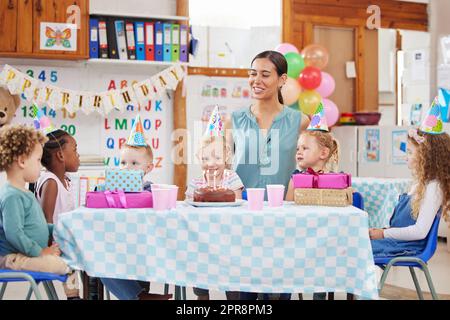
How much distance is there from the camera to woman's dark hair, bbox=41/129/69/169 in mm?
2922

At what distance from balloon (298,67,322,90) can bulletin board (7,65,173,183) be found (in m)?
1.11

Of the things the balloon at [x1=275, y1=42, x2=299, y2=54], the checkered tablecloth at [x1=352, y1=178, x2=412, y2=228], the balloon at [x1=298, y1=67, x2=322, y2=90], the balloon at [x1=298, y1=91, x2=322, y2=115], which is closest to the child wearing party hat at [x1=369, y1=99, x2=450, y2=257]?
the checkered tablecloth at [x1=352, y1=178, x2=412, y2=228]

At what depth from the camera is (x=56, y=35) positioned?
16.3ft

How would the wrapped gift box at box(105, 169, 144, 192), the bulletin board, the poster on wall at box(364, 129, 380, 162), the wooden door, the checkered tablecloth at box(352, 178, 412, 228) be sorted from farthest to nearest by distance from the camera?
the wooden door, the poster on wall at box(364, 129, 380, 162), the bulletin board, the checkered tablecloth at box(352, 178, 412, 228), the wrapped gift box at box(105, 169, 144, 192)

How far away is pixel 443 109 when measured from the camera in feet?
20.7

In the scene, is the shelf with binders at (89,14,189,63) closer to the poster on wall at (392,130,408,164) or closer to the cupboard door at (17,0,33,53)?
the cupboard door at (17,0,33,53)

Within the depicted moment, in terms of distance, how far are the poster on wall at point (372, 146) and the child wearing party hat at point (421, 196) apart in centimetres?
342

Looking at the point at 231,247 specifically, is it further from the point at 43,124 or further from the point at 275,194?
the point at 43,124

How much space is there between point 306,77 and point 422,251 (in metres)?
3.20

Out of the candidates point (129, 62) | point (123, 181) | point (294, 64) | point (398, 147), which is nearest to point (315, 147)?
point (123, 181)

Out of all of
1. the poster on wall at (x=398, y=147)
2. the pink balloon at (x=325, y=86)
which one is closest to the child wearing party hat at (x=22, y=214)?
the pink balloon at (x=325, y=86)

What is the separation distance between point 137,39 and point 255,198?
3293 mm

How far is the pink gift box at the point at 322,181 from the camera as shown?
232 cm
